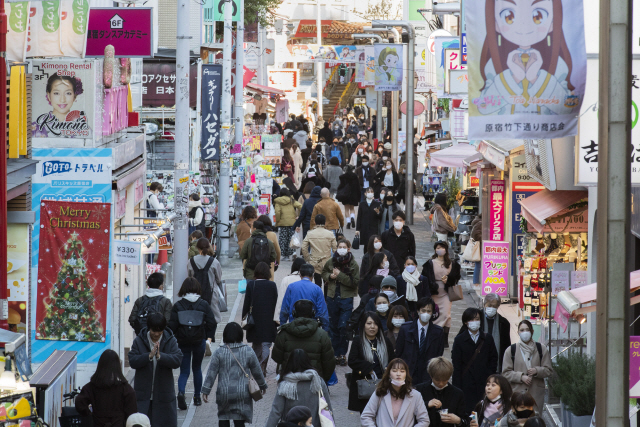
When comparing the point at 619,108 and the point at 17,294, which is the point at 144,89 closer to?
the point at 17,294

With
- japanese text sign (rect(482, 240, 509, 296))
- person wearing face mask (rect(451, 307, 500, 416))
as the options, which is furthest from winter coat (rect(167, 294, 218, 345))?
japanese text sign (rect(482, 240, 509, 296))

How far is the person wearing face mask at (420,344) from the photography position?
33.8 ft

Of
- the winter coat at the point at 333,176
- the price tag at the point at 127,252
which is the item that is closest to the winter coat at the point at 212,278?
the price tag at the point at 127,252

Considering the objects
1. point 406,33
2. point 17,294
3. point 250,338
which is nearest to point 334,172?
point 406,33

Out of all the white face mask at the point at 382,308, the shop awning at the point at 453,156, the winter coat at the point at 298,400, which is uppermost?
the shop awning at the point at 453,156

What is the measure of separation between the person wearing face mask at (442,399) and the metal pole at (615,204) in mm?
2748

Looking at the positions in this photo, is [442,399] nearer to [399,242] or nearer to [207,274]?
[207,274]

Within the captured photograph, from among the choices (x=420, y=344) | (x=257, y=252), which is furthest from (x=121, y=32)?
(x=420, y=344)

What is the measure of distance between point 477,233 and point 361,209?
7.79 ft

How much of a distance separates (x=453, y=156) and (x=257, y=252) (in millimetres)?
8705

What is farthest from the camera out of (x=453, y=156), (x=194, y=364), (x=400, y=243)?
(x=453, y=156)

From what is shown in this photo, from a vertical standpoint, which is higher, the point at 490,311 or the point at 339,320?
the point at 490,311

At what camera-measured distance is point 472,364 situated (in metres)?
10.2

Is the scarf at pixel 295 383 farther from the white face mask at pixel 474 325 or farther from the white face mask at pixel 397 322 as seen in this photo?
the white face mask at pixel 474 325
